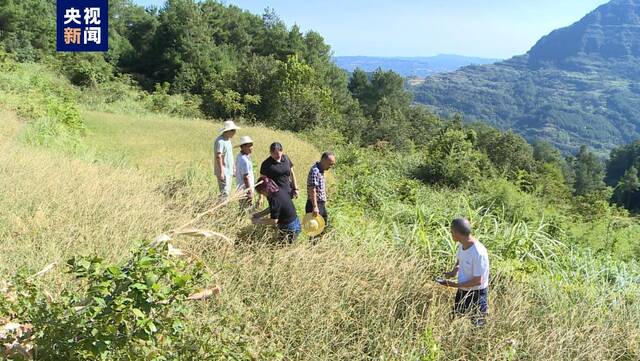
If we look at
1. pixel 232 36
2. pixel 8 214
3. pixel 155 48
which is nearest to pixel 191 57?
pixel 155 48

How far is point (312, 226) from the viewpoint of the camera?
5.12 m

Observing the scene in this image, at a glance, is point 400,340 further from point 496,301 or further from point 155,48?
point 155,48

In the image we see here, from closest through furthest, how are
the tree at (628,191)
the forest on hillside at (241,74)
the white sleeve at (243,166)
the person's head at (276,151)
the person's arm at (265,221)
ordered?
the person's arm at (265,221)
the person's head at (276,151)
the white sleeve at (243,166)
the forest on hillside at (241,74)
the tree at (628,191)

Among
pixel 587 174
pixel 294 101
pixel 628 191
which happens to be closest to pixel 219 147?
pixel 294 101

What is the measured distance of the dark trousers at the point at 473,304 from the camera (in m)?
3.49

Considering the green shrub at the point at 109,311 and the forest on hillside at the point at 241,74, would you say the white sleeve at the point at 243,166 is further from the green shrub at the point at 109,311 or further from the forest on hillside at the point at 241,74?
the forest on hillside at the point at 241,74

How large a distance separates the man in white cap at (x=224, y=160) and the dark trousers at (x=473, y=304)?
3.46m

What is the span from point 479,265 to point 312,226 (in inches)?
75.4

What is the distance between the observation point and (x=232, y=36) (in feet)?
166

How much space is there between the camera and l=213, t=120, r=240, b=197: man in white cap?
6285 mm

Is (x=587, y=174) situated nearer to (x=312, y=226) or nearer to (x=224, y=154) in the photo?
(x=224, y=154)

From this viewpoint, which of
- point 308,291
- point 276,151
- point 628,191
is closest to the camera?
point 308,291

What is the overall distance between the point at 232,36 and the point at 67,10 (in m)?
34.8

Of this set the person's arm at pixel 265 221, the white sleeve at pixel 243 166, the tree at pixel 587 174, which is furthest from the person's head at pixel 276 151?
the tree at pixel 587 174
